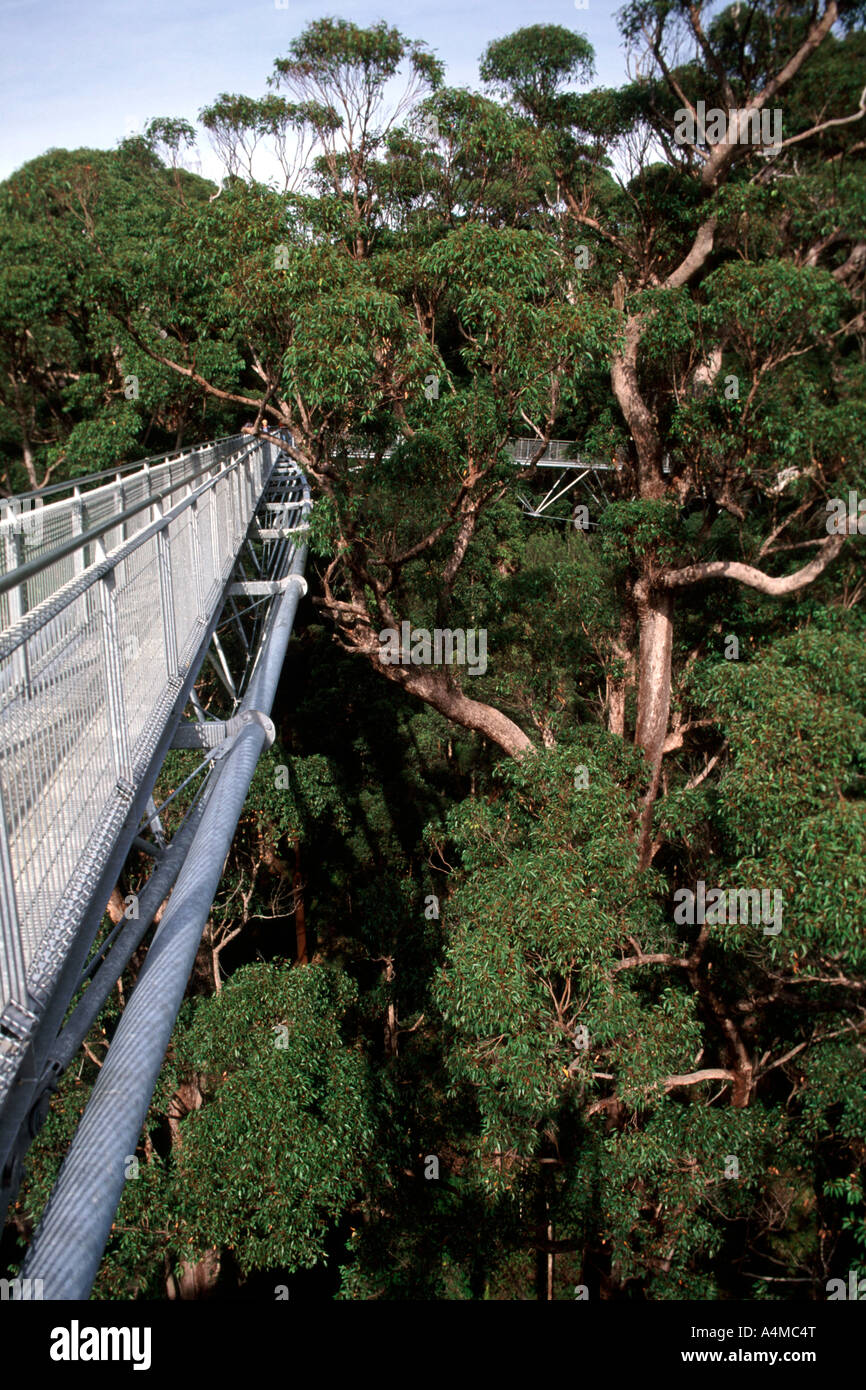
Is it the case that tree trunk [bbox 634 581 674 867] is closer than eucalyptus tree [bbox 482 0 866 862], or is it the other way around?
eucalyptus tree [bbox 482 0 866 862]

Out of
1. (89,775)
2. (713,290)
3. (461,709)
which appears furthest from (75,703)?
(713,290)

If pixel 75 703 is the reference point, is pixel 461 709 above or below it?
below

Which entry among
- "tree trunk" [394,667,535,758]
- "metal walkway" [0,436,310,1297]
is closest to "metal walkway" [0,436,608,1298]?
"metal walkway" [0,436,310,1297]

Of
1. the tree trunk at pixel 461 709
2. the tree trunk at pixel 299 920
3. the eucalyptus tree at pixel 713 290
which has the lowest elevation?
the tree trunk at pixel 299 920

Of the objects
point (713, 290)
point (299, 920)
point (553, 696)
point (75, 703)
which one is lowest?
point (299, 920)

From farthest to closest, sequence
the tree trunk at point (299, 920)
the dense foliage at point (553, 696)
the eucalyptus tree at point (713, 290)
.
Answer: the tree trunk at point (299, 920) < the eucalyptus tree at point (713, 290) < the dense foliage at point (553, 696)

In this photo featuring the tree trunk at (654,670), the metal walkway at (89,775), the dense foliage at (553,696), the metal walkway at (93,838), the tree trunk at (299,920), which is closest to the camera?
the metal walkway at (93,838)

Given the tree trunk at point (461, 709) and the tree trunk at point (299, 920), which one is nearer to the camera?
the tree trunk at point (461, 709)

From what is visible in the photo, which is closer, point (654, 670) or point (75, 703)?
point (75, 703)

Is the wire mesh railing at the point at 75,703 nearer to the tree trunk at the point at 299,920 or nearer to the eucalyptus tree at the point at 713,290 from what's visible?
the eucalyptus tree at the point at 713,290

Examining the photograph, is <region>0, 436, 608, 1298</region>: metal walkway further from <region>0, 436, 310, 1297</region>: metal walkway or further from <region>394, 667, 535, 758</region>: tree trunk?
<region>394, 667, 535, 758</region>: tree trunk

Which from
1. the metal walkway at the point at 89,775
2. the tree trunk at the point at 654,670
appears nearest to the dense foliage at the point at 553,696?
the tree trunk at the point at 654,670

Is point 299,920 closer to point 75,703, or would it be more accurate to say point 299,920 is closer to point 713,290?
point 713,290
